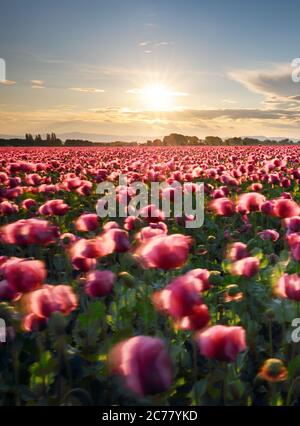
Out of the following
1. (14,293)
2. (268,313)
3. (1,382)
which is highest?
(14,293)

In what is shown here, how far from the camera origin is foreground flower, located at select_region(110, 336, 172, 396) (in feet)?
5.09

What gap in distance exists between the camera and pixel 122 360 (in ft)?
5.35

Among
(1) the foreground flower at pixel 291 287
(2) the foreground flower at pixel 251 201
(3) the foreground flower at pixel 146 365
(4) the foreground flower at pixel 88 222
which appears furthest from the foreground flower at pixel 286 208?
(3) the foreground flower at pixel 146 365

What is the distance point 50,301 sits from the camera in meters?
2.28

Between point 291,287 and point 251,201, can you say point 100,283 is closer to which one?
point 291,287

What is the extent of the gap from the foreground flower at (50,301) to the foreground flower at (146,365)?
2.46 ft

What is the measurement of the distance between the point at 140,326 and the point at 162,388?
186cm

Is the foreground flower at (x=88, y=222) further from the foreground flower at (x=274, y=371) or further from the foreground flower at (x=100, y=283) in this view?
the foreground flower at (x=274, y=371)

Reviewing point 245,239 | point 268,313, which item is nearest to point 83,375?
point 268,313

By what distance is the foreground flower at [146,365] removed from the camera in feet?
5.09

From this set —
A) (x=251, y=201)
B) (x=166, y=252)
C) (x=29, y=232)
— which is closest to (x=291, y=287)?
(x=166, y=252)

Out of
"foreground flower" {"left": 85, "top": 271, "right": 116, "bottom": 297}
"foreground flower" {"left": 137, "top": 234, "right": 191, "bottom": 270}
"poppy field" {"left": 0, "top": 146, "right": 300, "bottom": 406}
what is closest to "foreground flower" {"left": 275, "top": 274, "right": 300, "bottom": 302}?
"poppy field" {"left": 0, "top": 146, "right": 300, "bottom": 406}
